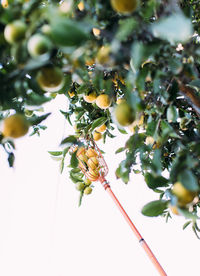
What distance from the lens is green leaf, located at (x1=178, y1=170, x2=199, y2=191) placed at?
454 millimetres

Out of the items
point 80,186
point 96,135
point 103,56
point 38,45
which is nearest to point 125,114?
point 103,56

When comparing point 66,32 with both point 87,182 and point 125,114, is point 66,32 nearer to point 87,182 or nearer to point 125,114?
point 125,114

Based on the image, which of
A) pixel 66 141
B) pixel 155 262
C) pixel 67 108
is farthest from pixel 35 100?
pixel 155 262

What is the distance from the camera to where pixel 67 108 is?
140cm

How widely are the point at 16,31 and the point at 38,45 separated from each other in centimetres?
6

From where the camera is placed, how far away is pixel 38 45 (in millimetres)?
464

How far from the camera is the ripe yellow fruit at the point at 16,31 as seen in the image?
0.47 metres

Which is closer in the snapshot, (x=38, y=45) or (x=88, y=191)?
(x=38, y=45)

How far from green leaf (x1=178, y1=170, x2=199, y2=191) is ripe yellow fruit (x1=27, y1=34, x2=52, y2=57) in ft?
1.18

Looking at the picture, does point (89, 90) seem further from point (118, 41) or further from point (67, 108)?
point (118, 41)

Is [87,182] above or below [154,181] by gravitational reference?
above

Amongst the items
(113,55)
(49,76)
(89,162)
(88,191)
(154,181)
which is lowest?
(154,181)

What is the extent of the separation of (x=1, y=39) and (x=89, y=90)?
0.58 m

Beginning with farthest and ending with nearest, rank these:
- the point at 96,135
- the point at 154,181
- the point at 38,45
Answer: the point at 96,135, the point at 154,181, the point at 38,45
